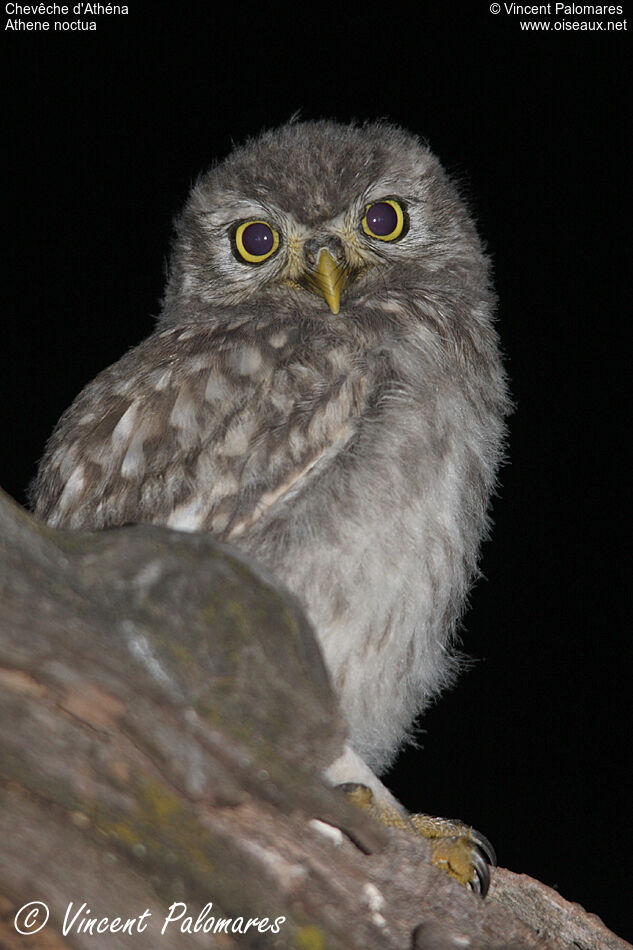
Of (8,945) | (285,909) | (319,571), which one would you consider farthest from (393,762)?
(8,945)

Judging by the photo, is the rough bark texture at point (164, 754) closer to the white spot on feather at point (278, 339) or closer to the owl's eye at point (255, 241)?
the white spot on feather at point (278, 339)

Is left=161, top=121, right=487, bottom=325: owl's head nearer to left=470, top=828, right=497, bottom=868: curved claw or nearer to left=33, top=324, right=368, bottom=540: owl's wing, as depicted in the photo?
left=33, top=324, right=368, bottom=540: owl's wing

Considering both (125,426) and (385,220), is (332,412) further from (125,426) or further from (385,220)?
(385,220)

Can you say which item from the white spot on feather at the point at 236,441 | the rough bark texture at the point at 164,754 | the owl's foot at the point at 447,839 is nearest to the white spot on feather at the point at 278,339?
the white spot on feather at the point at 236,441

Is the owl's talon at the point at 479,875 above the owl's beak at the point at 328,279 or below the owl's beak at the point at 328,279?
below

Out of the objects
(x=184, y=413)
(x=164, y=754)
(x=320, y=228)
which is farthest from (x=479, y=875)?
(x=320, y=228)

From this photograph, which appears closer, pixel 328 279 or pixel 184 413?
pixel 184 413

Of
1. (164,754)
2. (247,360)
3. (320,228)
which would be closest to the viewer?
(164,754)
